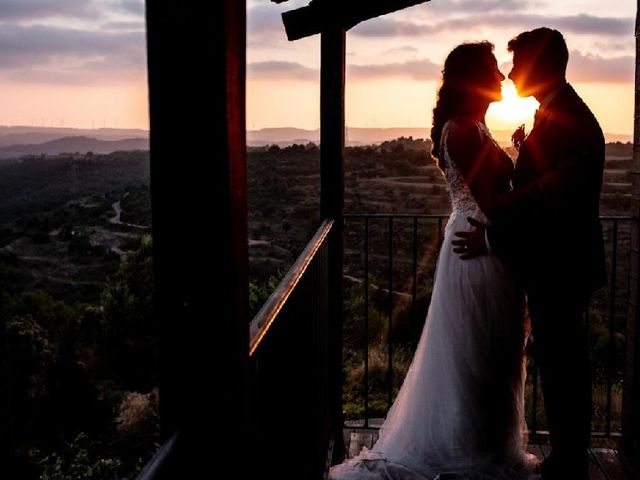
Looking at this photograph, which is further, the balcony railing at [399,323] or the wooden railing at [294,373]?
the balcony railing at [399,323]

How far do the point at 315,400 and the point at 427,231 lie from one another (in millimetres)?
26076

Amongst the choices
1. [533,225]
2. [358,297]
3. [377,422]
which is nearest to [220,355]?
[533,225]

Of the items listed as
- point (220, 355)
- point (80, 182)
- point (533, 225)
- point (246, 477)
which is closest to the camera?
point (220, 355)

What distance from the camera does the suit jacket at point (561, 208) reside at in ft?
7.86

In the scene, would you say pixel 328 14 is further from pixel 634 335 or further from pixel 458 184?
pixel 634 335

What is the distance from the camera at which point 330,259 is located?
10.6 feet

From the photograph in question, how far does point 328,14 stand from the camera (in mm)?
2770

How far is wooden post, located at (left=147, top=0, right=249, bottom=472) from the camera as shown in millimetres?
851

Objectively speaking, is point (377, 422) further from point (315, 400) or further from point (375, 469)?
point (315, 400)

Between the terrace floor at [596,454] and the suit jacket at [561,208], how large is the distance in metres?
0.91

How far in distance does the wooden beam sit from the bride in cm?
47

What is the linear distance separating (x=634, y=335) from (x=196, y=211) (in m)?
2.71

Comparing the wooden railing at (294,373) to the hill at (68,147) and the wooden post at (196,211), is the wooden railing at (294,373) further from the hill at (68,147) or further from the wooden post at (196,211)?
the hill at (68,147)

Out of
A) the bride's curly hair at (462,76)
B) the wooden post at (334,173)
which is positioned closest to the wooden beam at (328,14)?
the wooden post at (334,173)
